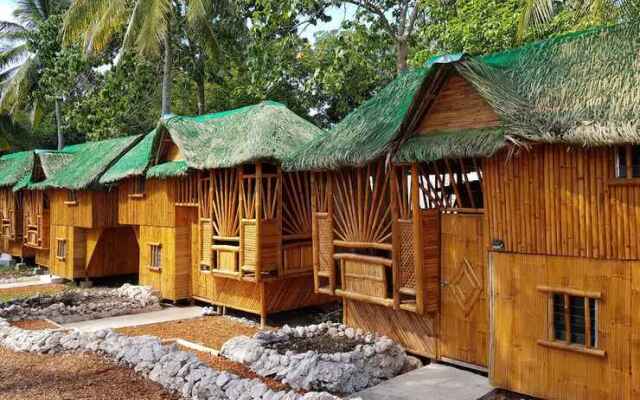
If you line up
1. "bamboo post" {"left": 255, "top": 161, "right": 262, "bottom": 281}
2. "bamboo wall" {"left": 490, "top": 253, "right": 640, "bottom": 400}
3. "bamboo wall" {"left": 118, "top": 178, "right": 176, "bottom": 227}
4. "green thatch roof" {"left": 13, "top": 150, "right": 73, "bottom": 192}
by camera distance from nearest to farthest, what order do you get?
1. "bamboo wall" {"left": 490, "top": 253, "right": 640, "bottom": 400}
2. "bamboo post" {"left": 255, "top": 161, "right": 262, "bottom": 281}
3. "bamboo wall" {"left": 118, "top": 178, "right": 176, "bottom": 227}
4. "green thatch roof" {"left": 13, "top": 150, "right": 73, "bottom": 192}

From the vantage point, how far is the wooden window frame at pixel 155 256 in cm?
1675

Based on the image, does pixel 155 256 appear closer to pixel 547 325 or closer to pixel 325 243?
pixel 325 243

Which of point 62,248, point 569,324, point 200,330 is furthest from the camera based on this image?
point 62,248

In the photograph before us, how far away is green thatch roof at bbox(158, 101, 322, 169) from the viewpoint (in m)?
13.2

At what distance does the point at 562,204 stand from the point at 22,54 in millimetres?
34163

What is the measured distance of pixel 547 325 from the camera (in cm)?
799

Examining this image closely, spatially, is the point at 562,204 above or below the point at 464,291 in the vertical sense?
above

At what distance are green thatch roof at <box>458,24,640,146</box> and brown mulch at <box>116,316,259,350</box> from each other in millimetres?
7476

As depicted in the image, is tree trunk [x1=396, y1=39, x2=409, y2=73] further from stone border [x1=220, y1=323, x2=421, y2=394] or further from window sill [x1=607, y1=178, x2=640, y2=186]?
window sill [x1=607, y1=178, x2=640, y2=186]

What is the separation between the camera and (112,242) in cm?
2072

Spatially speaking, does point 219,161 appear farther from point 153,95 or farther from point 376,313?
point 153,95

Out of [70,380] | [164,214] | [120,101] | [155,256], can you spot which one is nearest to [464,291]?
[70,380]

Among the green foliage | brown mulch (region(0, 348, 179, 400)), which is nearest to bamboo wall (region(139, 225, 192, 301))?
brown mulch (region(0, 348, 179, 400))

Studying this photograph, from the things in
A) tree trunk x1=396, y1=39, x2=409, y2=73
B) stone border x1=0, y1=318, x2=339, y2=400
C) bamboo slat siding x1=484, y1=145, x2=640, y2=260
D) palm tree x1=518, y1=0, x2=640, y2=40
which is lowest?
stone border x1=0, y1=318, x2=339, y2=400
